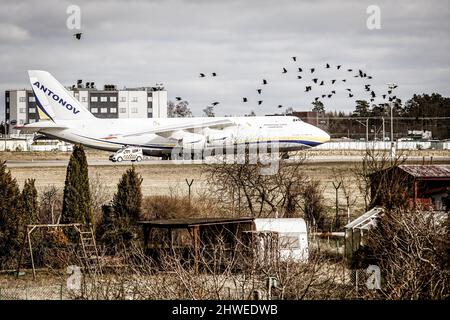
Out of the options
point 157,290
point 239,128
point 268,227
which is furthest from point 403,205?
point 239,128

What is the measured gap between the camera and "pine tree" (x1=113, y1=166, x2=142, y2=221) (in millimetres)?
32472

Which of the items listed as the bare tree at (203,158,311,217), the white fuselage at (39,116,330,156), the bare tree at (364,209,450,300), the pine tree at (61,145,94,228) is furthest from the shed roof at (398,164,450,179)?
the white fuselage at (39,116,330,156)

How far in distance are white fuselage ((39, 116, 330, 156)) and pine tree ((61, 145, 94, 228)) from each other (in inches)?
1274

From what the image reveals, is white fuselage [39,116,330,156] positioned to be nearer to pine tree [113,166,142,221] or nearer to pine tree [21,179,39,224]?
pine tree [113,166,142,221]

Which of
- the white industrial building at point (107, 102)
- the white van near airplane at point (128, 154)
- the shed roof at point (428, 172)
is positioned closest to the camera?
the shed roof at point (428, 172)

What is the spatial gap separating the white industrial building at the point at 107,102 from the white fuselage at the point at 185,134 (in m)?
78.1

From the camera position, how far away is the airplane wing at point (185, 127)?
66.3 m

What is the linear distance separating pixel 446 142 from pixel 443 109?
28.4 metres

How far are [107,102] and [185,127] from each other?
82.2 meters

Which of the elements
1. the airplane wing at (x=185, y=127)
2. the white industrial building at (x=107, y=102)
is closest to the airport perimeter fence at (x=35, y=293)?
the airplane wing at (x=185, y=127)

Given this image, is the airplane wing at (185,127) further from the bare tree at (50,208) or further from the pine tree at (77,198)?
the pine tree at (77,198)

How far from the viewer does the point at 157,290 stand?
14461 millimetres

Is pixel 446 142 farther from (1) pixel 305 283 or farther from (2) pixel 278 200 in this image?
(1) pixel 305 283

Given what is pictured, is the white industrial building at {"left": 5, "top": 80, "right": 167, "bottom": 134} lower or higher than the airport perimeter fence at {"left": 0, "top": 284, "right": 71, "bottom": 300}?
higher
